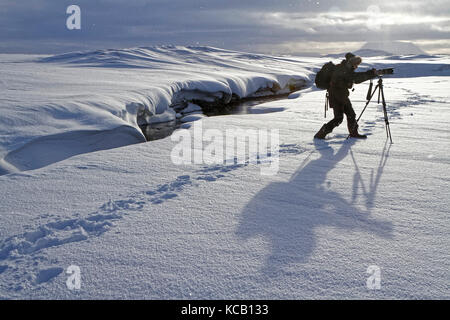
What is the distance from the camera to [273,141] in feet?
16.9

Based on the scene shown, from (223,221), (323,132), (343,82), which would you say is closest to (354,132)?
(323,132)

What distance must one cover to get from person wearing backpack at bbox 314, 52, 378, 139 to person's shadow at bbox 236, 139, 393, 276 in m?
2.03

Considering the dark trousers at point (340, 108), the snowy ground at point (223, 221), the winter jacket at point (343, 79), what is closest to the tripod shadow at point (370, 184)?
the snowy ground at point (223, 221)

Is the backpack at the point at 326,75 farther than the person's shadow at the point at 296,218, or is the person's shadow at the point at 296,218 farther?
the backpack at the point at 326,75

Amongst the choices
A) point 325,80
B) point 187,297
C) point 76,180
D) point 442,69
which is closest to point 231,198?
point 187,297

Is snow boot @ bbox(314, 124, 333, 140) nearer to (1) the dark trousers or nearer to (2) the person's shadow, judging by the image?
(1) the dark trousers

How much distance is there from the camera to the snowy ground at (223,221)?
1.69m

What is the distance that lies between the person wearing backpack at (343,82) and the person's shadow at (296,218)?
203 cm

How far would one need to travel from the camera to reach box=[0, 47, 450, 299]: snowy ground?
1.69m

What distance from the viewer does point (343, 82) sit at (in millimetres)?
4676

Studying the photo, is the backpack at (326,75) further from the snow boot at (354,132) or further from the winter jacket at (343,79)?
the snow boot at (354,132)
